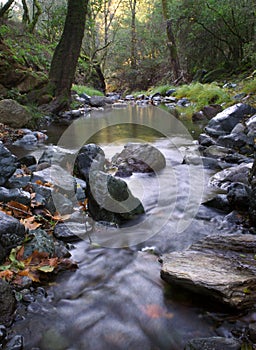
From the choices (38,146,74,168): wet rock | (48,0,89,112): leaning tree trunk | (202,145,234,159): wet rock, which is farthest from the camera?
(48,0,89,112): leaning tree trunk

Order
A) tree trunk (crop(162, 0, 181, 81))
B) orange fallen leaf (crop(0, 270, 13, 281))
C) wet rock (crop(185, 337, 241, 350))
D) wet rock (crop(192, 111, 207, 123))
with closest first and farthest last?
wet rock (crop(185, 337, 241, 350)) → orange fallen leaf (crop(0, 270, 13, 281)) → wet rock (crop(192, 111, 207, 123)) → tree trunk (crop(162, 0, 181, 81))

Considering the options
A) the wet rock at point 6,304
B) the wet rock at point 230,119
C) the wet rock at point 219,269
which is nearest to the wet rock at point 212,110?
the wet rock at point 230,119

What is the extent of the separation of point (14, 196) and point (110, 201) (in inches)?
39.8

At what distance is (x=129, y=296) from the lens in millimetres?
2203

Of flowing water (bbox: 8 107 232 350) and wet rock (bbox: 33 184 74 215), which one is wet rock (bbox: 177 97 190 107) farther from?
wet rock (bbox: 33 184 74 215)

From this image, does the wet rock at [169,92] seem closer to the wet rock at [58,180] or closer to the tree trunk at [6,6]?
the tree trunk at [6,6]

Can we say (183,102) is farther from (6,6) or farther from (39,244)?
(39,244)

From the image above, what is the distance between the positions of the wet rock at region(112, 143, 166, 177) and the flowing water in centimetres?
101

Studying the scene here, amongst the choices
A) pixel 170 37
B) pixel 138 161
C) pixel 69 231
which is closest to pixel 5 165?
pixel 69 231

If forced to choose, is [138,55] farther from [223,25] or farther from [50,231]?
[50,231]

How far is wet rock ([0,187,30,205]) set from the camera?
2.91 metres

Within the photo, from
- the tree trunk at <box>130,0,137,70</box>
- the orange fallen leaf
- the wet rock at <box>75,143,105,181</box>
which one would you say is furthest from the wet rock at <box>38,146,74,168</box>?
the tree trunk at <box>130,0,137,70</box>

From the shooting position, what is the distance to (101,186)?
→ 136 inches

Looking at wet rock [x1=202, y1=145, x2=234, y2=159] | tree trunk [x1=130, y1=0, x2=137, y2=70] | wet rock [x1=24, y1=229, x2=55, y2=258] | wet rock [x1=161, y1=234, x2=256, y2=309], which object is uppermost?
tree trunk [x1=130, y1=0, x2=137, y2=70]
